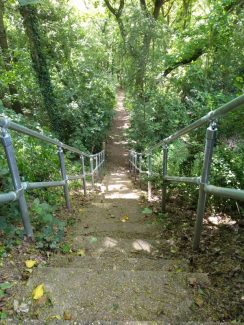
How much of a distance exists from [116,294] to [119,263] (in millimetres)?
586

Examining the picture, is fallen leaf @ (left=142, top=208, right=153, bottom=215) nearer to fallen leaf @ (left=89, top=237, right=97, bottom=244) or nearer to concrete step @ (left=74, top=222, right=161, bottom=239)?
concrete step @ (left=74, top=222, right=161, bottom=239)

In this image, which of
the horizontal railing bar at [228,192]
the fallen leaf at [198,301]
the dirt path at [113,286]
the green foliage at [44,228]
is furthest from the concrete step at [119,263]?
the horizontal railing bar at [228,192]

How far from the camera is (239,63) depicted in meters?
8.46

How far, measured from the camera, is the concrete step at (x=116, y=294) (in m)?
1.42

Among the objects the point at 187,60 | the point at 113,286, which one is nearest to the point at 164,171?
the point at 113,286

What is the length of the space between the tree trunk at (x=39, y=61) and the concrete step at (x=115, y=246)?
8.79 m

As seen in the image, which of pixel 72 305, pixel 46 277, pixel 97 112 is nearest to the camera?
pixel 72 305

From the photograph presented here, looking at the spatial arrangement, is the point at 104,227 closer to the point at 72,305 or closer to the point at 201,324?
the point at 72,305

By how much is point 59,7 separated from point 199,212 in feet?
38.4

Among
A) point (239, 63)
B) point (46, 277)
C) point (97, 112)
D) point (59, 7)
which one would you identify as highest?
point (59, 7)

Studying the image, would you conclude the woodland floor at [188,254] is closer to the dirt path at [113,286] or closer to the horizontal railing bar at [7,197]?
the dirt path at [113,286]

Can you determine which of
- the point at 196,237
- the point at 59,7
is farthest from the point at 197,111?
the point at 196,237

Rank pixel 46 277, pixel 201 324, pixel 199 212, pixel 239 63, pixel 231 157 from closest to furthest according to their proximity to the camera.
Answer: pixel 201 324 < pixel 46 277 < pixel 199 212 < pixel 231 157 < pixel 239 63

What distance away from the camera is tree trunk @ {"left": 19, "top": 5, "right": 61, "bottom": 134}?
30.6 ft
